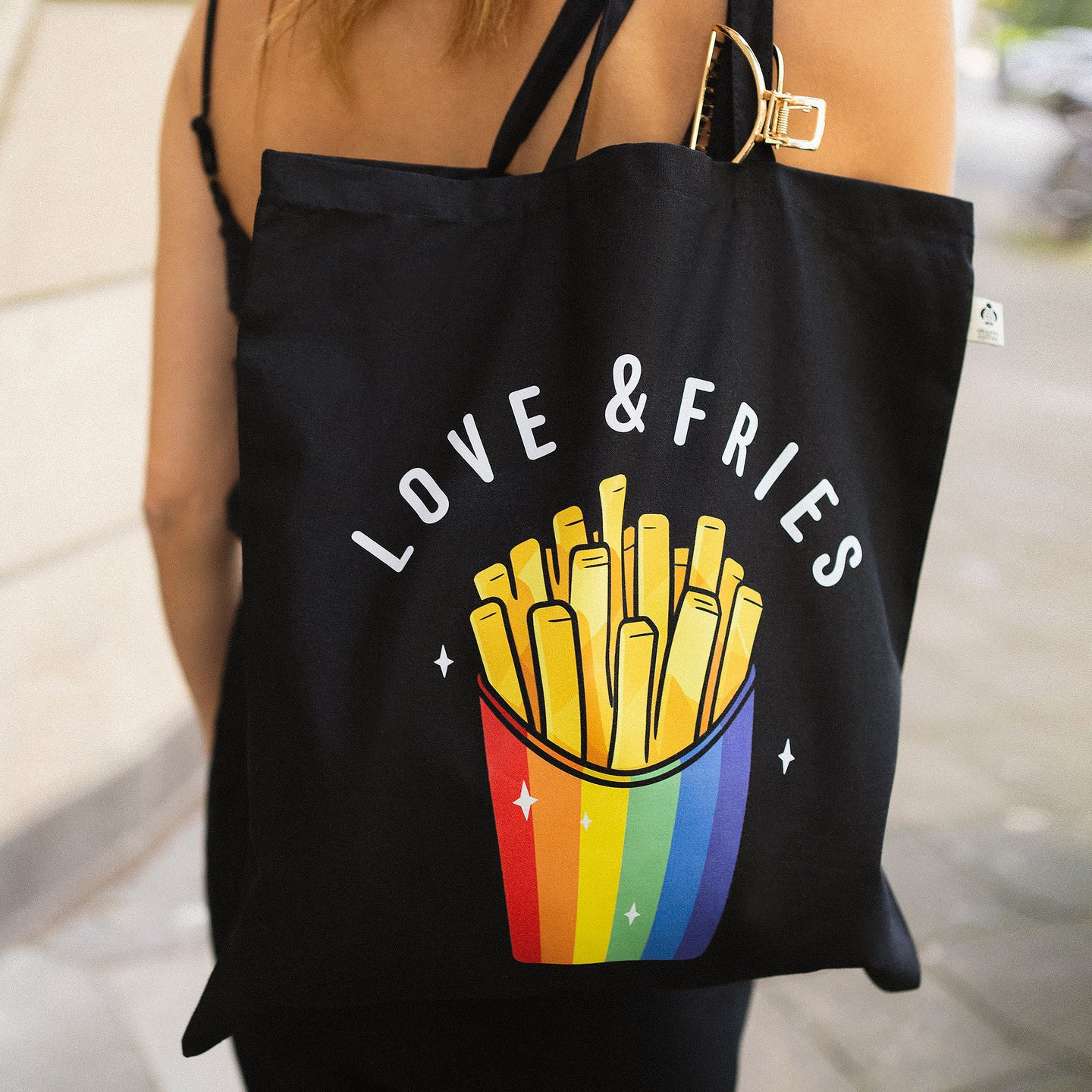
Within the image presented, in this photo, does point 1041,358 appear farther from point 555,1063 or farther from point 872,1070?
point 555,1063

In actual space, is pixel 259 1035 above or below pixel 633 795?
below

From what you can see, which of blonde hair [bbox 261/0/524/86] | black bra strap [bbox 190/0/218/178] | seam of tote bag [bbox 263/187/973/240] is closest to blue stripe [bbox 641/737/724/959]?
seam of tote bag [bbox 263/187/973/240]

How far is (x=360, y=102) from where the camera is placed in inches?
28.0

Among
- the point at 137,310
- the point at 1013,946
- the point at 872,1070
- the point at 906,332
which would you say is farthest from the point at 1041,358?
the point at 906,332

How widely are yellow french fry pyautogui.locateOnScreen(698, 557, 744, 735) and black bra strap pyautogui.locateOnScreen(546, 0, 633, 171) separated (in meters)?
0.28

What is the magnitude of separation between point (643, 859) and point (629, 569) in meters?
0.20

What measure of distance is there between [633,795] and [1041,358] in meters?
5.60

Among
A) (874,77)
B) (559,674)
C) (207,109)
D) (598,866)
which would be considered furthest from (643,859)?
(207,109)

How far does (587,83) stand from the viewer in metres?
0.60

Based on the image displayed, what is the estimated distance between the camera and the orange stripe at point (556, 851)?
0.66m

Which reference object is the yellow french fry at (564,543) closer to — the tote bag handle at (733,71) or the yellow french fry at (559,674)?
the yellow french fry at (559,674)

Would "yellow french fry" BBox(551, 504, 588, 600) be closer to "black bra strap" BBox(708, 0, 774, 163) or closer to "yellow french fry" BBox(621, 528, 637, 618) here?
"yellow french fry" BBox(621, 528, 637, 618)

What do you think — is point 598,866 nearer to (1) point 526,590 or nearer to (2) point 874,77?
(1) point 526,590

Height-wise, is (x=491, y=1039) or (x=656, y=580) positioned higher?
(x=656, y=580)
